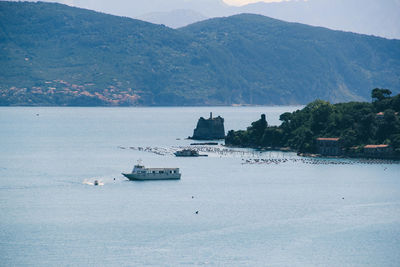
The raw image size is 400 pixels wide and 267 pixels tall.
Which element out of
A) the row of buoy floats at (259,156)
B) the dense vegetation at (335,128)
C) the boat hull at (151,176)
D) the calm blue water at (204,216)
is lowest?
the calm blue water at (204,216)

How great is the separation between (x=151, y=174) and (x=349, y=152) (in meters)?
53.1

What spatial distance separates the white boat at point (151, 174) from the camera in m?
120

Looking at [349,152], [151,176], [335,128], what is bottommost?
[151,176]

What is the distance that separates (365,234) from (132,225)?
76.8 ft

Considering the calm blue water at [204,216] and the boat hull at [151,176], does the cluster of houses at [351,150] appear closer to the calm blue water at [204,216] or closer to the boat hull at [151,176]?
the calm blue water at [204,216]

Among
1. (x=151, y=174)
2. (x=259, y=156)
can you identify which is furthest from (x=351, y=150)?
(x=151, y=174)

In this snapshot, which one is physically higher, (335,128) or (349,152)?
(335,128)

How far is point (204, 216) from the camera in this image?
3558 inches

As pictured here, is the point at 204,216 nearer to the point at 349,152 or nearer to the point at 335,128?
the point at 349,152

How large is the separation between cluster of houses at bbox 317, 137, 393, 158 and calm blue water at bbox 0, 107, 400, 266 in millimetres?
11742

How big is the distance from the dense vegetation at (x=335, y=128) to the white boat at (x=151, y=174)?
50.5 meters

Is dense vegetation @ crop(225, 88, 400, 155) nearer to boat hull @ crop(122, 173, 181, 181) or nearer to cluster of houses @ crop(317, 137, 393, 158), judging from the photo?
cluster of houses @ crop(317, 137, 393, 158)

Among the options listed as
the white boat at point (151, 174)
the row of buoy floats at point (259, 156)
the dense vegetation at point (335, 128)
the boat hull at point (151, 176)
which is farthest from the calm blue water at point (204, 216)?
the dense vegetation at point (335, 128)

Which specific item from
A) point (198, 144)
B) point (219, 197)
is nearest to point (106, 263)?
point (219, 197)
